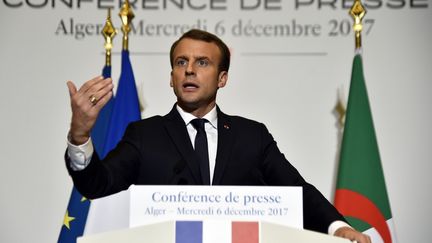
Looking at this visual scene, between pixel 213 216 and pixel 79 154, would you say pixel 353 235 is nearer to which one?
pixel 213 216

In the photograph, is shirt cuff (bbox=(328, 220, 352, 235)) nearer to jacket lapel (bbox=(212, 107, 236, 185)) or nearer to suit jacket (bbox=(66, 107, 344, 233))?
suit jacket (bbox=(66, 107, 344, 233))

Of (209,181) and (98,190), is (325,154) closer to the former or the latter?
(209,181)

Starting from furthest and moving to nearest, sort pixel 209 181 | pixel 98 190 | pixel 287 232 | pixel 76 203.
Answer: pixel 76 203 < pixel 209 181 < pixel 98 190 < pixel 287 232

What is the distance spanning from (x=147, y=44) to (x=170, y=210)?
2437 mm

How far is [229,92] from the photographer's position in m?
3.87

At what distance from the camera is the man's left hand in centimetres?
174

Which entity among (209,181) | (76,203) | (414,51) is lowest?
(76,203)

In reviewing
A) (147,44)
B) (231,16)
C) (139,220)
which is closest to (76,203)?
(147,44)

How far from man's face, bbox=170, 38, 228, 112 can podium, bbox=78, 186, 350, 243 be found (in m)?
0.70

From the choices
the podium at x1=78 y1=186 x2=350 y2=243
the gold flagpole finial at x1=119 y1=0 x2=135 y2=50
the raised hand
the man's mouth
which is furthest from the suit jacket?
A: the gold flagpole finial at x1=119 y1=0 x2=135 y2=50

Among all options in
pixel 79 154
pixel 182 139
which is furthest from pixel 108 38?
pixel 79 154

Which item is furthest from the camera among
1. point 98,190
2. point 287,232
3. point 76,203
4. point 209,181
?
point 76,203

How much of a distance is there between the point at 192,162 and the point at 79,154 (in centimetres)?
48

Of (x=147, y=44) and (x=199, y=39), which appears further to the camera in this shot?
(x=147, y=44)
